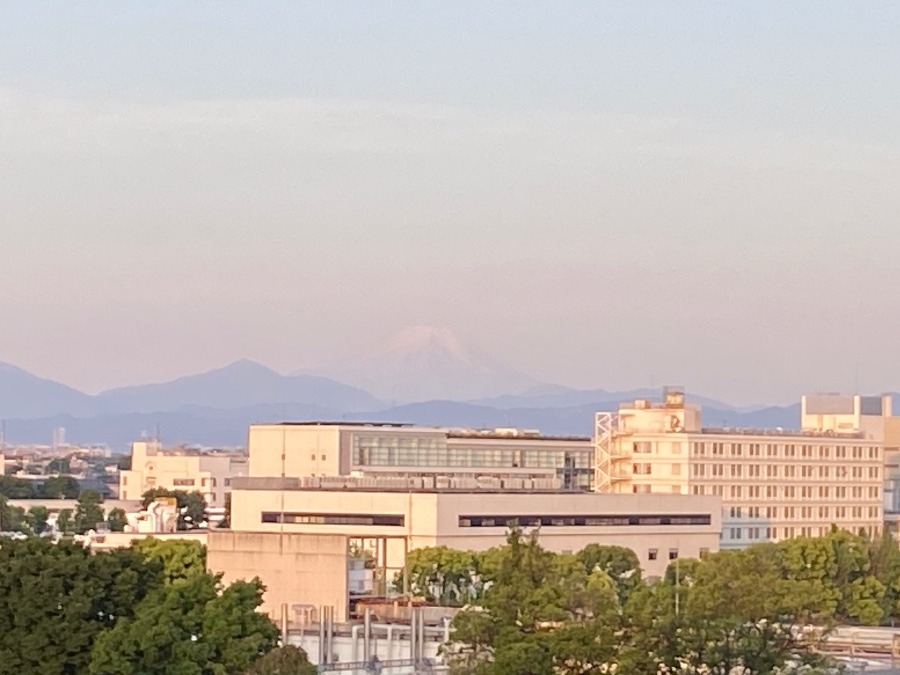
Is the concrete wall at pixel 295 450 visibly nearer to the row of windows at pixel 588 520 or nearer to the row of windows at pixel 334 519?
the row of windows at pixel 588 520

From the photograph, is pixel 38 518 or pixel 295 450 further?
pixel 38 518

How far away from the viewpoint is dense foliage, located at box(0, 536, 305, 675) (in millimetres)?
48812

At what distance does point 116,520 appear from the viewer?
499ft

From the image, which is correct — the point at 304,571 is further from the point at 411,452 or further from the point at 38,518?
the point at 411,452

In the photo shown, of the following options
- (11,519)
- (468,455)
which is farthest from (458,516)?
(468,455)

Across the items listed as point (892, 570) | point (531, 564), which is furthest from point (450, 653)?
point (892, 570)

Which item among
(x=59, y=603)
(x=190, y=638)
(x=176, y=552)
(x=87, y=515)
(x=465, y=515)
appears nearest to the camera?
(x=190, y=638)

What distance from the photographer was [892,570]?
98.9 metres

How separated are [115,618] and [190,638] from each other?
2716 mm

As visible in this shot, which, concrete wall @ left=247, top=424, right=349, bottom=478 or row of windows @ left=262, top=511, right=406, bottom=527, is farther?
concrete wall @ left=247, top=424, right=349, bottom=478

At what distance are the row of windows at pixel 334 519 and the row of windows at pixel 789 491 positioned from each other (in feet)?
84.1

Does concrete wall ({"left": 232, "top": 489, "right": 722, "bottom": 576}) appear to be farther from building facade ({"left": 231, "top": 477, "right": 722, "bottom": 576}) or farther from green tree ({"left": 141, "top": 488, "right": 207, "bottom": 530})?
green tree ({"left": 141, "top": 488, "right": 207, "bottom": 530})

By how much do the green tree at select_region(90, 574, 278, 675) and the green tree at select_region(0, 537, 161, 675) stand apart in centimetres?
147

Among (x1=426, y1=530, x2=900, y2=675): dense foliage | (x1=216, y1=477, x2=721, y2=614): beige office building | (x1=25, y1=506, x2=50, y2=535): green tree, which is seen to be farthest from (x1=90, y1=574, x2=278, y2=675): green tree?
(x1=25, y1=506, x2=50, y2=535): green tree
